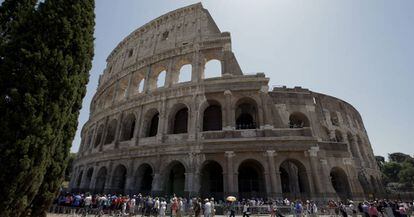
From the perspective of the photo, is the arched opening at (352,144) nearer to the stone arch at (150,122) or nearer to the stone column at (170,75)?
the stone column at (170,75)

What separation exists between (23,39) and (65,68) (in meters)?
1.32

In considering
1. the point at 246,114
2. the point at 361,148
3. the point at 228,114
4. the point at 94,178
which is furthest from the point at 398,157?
the point at 94,178

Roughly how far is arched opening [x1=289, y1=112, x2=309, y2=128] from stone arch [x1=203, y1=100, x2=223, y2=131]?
21.7ft

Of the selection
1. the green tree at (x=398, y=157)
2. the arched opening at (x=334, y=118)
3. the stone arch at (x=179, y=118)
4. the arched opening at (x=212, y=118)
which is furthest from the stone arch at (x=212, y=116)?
the green tree at (x=398, y=157)

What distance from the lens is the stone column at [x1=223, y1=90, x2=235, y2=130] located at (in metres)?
16.1

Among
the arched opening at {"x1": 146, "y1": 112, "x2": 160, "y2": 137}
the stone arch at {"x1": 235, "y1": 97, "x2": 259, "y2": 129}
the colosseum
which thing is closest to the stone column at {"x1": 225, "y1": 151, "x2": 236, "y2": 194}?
the colosseum

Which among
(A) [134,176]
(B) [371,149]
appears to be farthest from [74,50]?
(B) [371,149]

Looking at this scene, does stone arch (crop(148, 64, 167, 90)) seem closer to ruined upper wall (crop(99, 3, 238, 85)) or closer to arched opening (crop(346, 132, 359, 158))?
ruined upper wall (crop(99, 3, 238, 85))

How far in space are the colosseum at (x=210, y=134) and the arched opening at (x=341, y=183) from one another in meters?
0.10

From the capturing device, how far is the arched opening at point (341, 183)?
53.9 feet

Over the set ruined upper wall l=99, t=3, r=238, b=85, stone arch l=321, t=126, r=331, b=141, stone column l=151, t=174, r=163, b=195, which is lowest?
stone column l=151, t=174, r=163, b=195

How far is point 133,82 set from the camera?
2270 centimetres

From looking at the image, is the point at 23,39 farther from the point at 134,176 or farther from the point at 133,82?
the point at 133,82

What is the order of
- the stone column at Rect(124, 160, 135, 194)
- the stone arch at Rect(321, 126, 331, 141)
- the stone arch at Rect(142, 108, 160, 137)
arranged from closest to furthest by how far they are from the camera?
the stone column at Rect(124, 160, 135, 194)
the stone arch at Rect(142, 108, 160, 137)
the stone arch at Rect(321, 126, 331, 141)
